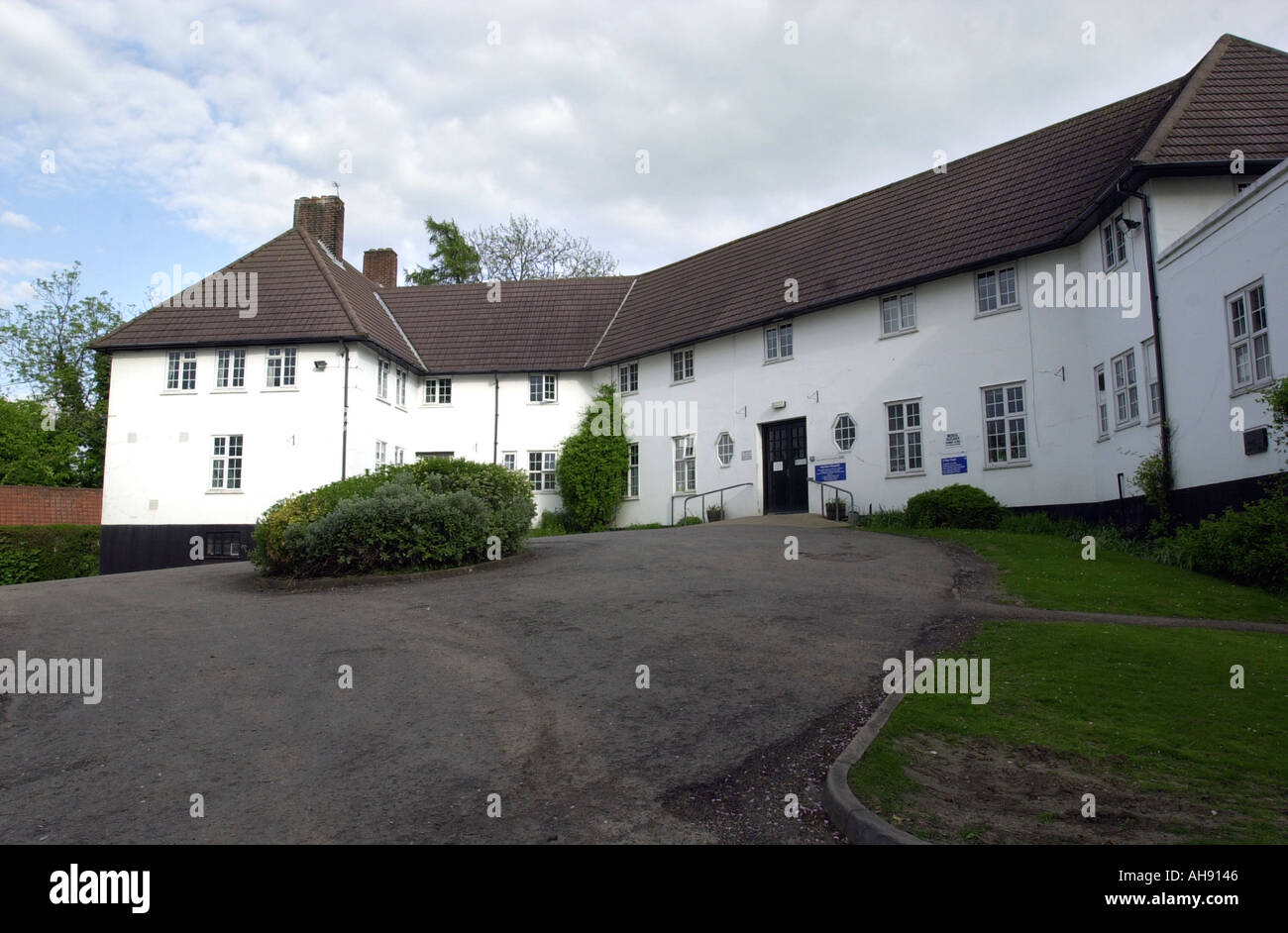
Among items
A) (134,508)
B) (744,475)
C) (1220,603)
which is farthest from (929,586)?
(134,508)

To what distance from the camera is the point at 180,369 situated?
1230 inches

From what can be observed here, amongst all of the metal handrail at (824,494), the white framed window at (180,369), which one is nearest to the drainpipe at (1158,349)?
the metal handrail at (824,494)

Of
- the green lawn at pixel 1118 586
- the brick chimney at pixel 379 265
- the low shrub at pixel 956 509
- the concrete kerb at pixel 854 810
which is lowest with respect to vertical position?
the concrete kerb at pixel 854 810

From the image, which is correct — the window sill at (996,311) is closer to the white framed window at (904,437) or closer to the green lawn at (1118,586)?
the white framed window at (904,437)

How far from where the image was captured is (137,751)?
7.09 metres

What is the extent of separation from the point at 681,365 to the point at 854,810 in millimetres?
27149

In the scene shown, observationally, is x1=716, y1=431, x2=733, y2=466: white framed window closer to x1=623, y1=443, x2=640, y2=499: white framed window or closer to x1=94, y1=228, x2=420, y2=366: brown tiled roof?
x1=623, y1=443, x2=640, y2=499: white framed window

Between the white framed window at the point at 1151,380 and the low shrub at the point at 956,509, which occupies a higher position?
the white framed window at the point at 1151,380

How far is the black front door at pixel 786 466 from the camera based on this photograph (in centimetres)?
2717

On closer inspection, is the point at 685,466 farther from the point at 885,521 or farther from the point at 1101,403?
the point at 1101,403

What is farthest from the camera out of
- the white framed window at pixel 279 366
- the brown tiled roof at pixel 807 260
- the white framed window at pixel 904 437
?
the white framed window at pixel 279 366

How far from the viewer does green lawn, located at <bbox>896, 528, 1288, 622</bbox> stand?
11734mm

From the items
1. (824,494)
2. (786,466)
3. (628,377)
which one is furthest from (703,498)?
(628,377)

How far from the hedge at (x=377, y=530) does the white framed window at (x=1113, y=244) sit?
13874 mm
